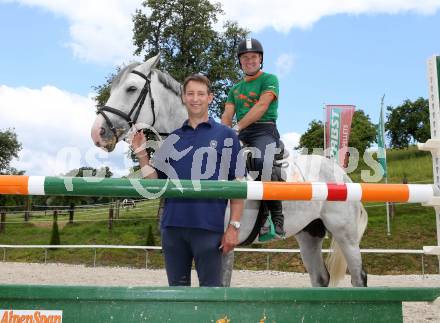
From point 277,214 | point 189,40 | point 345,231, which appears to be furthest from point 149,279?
point 189,40

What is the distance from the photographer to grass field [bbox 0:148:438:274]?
15672 millimetres

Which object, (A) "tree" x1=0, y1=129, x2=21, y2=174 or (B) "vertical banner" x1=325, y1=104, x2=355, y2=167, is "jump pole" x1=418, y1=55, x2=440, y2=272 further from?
(A) "tree" x1=0, y1=129, x2=21, y2=174

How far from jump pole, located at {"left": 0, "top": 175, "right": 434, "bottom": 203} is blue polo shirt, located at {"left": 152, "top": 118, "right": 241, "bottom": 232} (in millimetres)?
487

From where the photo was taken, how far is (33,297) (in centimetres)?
191

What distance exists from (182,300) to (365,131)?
184ft

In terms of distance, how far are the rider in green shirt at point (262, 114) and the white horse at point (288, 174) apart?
1.01ft

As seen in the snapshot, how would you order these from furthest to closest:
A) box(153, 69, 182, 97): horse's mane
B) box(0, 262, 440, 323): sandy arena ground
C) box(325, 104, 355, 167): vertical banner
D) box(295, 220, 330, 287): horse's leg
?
box(325, 104, 355, 167): vertical banner, box(0, 262, 440, 323): sandy arena ground, box(295, 220, 330, 287): horse's leg, box(153, 69, 182, 97): horse's mane

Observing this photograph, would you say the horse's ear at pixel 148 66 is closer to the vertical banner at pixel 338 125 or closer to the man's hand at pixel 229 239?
the man's hand at pixel 229 239

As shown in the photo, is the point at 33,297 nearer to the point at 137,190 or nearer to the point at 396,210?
the point at 137,190

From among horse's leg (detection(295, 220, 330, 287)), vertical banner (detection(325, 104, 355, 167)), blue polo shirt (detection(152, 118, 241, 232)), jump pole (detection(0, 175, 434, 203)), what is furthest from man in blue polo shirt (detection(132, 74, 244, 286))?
vertical banner (detection(325, 104, 355, 167))

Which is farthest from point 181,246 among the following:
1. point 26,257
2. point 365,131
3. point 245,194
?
point 365,131

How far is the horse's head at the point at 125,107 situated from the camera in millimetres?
3725

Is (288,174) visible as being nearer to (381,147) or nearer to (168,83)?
(168,83)

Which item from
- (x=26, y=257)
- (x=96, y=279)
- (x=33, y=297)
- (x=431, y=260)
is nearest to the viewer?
(x=33, y=297)
